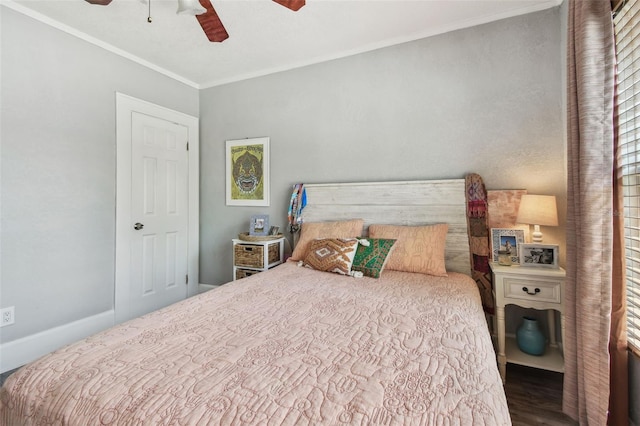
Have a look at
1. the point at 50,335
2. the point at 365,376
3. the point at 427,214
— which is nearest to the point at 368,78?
the point at 427,214

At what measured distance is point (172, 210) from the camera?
Answer: 10.8 ft

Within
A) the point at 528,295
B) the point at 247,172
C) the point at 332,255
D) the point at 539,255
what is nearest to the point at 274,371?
the point at 332,255

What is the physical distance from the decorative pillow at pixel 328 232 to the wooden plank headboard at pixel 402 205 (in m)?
0.14

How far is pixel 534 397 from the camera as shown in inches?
67.8

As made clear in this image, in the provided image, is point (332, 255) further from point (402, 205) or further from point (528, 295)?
point (528, 295)

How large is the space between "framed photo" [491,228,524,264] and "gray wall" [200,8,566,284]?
32 cm

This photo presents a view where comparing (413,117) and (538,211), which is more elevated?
(413,117)

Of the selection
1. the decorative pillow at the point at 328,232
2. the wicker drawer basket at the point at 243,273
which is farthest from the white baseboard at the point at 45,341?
the decorative pillow at the point at 328,232

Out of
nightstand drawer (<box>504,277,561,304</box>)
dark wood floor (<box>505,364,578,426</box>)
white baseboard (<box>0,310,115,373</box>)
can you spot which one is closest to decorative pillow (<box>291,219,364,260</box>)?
nightstand drawer (<box>504,277,561,304</box>)

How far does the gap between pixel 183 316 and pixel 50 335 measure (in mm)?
1848

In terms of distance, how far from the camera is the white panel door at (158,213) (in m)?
2.93

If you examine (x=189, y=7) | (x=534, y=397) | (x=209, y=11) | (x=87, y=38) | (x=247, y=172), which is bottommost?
(x=534, y=397)

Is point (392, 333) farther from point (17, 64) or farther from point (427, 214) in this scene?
point (17, 64)

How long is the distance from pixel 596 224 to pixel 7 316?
11.9 ft
